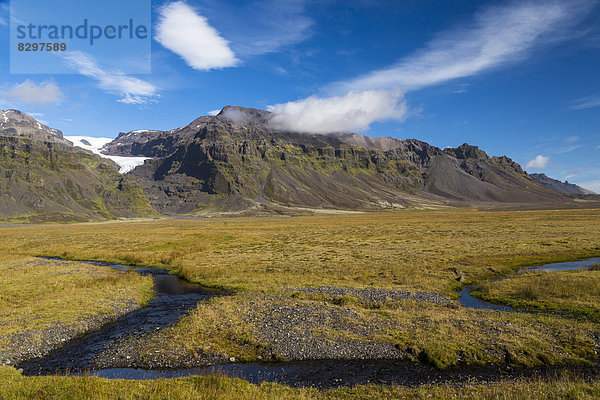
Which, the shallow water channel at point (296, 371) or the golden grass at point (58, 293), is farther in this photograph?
the golden grass at point (58, 293)

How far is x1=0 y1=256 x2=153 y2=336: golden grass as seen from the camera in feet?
79.8

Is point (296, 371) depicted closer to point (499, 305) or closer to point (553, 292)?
point (499, 305)

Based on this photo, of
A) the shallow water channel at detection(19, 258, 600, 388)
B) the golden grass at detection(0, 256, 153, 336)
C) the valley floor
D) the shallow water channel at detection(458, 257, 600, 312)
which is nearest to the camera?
the valley floor

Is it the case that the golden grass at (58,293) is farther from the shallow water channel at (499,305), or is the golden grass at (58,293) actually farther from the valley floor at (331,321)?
the shallow water channel at (499,305)

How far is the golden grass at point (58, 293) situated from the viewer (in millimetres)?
24328

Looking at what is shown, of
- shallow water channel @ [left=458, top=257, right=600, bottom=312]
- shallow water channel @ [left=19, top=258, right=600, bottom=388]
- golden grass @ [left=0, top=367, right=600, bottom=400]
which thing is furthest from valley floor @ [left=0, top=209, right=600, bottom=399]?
shallow water channel @ [left=458, top=257, right=600, bottom=312]

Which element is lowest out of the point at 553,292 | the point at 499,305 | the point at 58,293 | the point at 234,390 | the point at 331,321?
the point at 58,293

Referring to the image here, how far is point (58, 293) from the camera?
31500 mm

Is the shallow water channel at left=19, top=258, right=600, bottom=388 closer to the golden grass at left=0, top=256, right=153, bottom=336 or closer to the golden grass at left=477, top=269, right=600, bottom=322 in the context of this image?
the golden grass at left=0, top=256, right=153, bottom=336

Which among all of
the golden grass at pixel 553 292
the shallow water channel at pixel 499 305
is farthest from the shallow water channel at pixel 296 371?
the golden grass at pixel 553 292

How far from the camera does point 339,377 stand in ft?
55.0

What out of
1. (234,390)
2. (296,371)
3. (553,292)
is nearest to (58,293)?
(296,371)

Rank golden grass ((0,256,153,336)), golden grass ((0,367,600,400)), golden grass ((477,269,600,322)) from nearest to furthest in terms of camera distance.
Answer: golden grass ((0,367,600,400)) < golden grass ((0,256,153,336)) < golden grass ((477,269,600,322))

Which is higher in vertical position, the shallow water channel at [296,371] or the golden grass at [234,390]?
the golden grass at [234,390]
